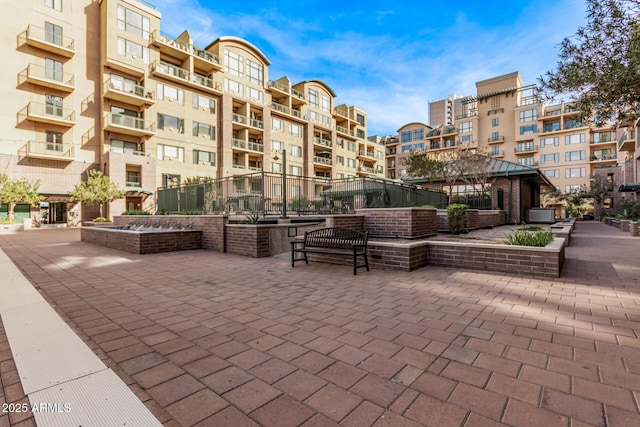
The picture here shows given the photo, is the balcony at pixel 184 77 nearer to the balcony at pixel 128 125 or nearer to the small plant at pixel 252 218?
the balcony at pixel 128 125

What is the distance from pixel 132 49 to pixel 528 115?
201 ft

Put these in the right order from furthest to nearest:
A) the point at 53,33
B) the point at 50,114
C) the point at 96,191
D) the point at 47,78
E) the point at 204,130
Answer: the point at 204,130
the point at 53,33
the point at 47,78
the point at 50,114
the point at 96,191

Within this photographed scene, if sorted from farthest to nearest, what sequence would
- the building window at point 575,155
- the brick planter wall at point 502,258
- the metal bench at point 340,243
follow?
the building window at point 575,155 < the metal bench at point 340,243 < the brick planter wall at point 502,258

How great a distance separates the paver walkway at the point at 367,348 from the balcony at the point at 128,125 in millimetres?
26810

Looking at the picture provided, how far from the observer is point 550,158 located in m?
54.1

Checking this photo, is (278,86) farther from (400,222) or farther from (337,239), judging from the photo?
(337,239)

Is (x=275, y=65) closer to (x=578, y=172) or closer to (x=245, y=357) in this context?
(x=245, y=357)

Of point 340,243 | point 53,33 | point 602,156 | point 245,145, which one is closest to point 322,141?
point 245,145

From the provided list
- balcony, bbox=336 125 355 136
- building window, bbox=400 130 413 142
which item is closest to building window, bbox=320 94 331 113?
balcony, bbox=336 125 355 136

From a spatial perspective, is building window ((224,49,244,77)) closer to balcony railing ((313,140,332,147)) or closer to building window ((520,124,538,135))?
balcony railing ((313,140,332,147))

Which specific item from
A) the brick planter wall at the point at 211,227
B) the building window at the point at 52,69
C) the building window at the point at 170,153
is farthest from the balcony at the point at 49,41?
the brick planter wall at the point at 211,227

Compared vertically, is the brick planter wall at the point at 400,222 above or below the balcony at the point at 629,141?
below

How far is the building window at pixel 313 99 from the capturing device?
45656 millimetres

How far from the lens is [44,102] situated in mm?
25391
